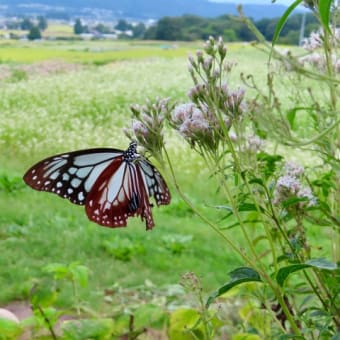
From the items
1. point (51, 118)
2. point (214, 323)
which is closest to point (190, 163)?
point (51, 118)

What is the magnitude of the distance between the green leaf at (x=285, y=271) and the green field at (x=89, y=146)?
0.12 metres

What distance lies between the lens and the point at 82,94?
4.06m

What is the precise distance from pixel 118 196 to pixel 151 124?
23 centimetres

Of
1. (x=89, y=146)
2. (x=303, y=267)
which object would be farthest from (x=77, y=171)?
(x=89, y=146)

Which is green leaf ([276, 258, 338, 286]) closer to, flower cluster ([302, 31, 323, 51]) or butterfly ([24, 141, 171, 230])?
butterfly ([24, 141, 171, 230])

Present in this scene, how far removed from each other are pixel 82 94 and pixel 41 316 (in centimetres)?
331

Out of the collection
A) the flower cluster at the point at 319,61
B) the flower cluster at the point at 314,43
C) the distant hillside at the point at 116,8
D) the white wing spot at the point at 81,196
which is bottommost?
the white wing spot at the point at 81,196

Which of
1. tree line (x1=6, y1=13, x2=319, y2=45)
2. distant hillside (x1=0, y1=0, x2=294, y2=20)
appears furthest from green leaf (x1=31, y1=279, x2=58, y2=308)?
distant hillside (x1=0, y1=0, x2=294, y2=20)

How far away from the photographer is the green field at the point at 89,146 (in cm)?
182

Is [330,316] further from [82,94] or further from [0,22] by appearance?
[0,22]

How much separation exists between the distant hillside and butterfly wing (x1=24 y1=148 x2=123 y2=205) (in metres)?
3.50

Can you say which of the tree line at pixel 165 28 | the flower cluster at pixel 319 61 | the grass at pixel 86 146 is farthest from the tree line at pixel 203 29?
the flower cluster at pixel 319 61

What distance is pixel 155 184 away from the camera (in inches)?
32.6

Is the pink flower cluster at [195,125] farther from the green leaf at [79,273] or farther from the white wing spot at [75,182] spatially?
the green leaf at [79,273]
